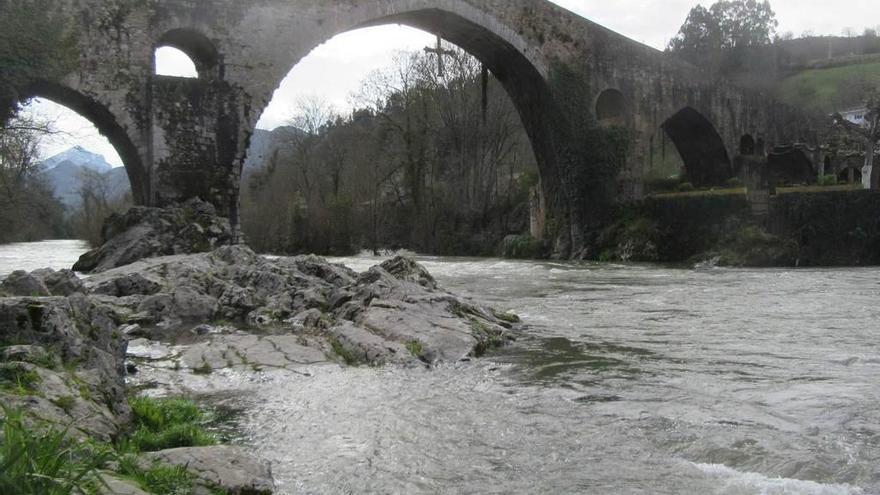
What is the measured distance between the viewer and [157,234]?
49.6ft

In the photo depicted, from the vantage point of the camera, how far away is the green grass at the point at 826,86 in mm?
47781

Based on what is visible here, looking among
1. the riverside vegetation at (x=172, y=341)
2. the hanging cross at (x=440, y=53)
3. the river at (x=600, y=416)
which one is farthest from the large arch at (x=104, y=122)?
the hanging cross at (x=440, y=53)

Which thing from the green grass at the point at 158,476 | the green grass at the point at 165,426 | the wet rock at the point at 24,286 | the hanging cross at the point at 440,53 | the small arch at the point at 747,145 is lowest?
the green grass at the point at 165,426

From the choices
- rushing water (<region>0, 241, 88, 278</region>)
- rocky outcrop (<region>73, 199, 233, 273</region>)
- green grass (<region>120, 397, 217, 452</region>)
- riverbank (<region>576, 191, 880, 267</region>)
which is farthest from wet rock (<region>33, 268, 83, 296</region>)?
riverbank (<region>576, 191, 880, 267</region>)

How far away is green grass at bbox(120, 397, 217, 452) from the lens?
12.5 ft

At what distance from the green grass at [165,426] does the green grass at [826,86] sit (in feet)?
150

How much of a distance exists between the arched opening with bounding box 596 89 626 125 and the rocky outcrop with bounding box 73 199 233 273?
48.0 ft

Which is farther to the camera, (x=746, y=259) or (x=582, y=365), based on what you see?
(x=746, y=259)

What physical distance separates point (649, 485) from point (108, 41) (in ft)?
50.5

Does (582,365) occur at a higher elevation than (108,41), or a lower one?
lower

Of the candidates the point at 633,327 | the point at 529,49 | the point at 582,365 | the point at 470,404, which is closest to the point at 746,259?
the point at 529,49

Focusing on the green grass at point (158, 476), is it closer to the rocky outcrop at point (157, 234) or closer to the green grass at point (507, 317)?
the green grass at point (507, 317)

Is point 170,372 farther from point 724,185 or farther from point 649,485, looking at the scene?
point 724,185

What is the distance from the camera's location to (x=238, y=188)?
17125mm
